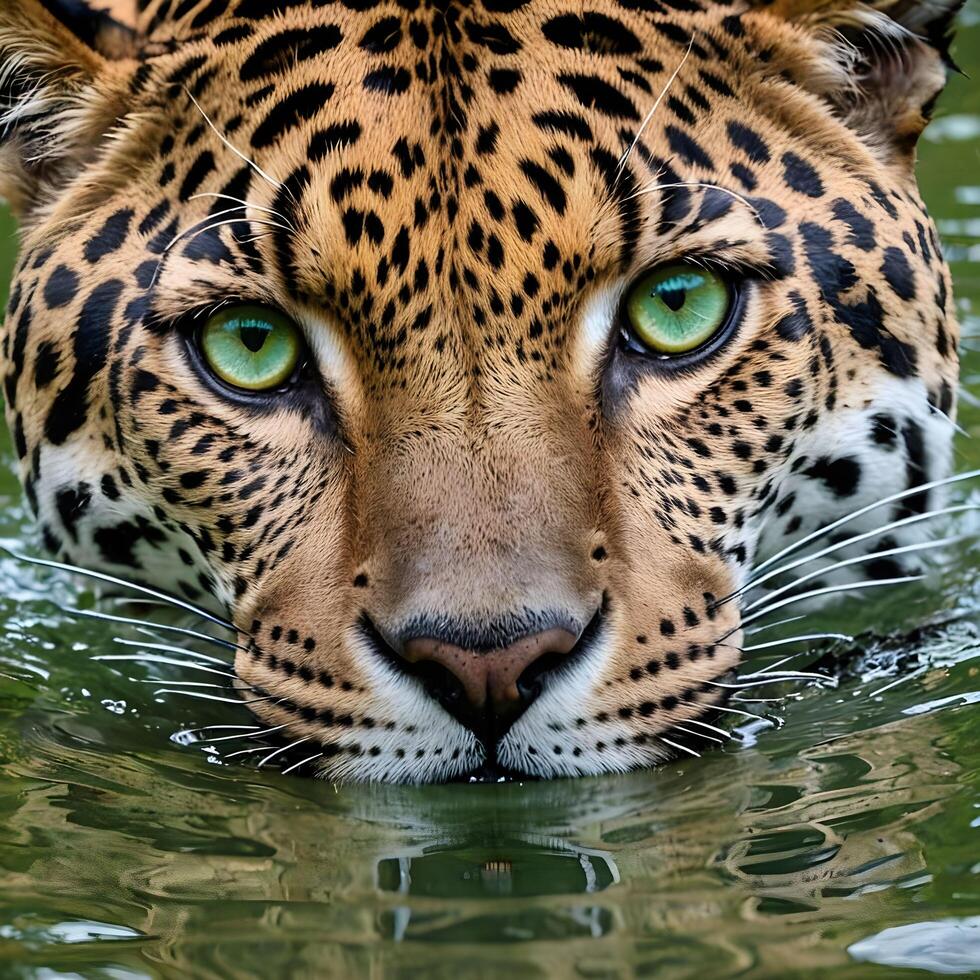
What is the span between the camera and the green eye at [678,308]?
521 cm

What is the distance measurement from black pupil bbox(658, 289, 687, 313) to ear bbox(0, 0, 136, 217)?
1.84 metres

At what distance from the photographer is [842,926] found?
4016 millimetres

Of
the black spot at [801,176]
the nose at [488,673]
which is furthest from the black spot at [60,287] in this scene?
the black spot at [801,176]

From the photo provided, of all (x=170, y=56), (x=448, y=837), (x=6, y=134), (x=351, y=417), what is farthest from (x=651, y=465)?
(x=6, y=134)

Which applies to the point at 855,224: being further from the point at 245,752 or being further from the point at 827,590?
the point at 245,752

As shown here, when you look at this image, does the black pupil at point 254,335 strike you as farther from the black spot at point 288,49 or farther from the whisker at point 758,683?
the whisker at point 758,683

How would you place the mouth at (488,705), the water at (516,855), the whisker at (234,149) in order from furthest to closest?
the whisker at (234,149), the mouth at (488,705), the water at (516,855)

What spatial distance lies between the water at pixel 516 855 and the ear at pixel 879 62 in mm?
1749

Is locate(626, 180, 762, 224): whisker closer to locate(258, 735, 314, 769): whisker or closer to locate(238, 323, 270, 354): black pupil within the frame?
locate(238, 323, 270, 354): black pupil

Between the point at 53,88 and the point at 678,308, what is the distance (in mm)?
2139

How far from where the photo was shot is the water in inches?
155

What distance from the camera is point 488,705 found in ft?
14.6

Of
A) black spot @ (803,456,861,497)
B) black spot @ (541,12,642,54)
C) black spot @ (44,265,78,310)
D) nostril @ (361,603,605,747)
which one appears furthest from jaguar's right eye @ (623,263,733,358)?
black spot @ (44,265,78,310)

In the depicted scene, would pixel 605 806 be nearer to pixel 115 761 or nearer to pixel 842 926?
pixel 842 926
